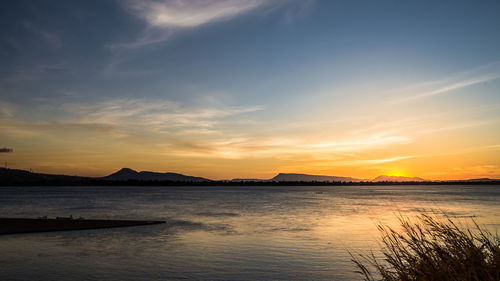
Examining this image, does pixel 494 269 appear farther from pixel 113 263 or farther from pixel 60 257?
pixel 60 257

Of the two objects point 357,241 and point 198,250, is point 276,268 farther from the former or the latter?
point 357,241

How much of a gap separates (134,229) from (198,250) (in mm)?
10419

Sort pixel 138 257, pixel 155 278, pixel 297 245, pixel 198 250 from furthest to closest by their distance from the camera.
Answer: pixel 297 245 → pixel 198 250 → pixel 138 257 → pixel 155 278

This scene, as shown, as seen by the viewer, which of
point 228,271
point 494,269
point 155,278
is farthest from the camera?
point 228,271

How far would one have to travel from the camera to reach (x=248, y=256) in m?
20.8

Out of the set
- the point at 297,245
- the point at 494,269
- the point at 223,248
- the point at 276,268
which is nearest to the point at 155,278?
the point at 276,268

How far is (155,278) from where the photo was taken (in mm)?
16141

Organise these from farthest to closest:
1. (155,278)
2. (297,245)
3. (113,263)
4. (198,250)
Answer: (297,245)
(198,250)
(113,263)
(155,278)

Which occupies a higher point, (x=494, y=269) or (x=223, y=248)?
(x=494, y=269)

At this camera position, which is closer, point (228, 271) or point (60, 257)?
point (228, 271)

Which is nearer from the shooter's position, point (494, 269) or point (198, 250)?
point (494, 269)

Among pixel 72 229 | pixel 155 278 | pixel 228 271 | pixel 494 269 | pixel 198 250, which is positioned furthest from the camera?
pixel 72 229

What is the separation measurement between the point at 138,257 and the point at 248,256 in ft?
18.9

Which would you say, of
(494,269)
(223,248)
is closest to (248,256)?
(223,248)
